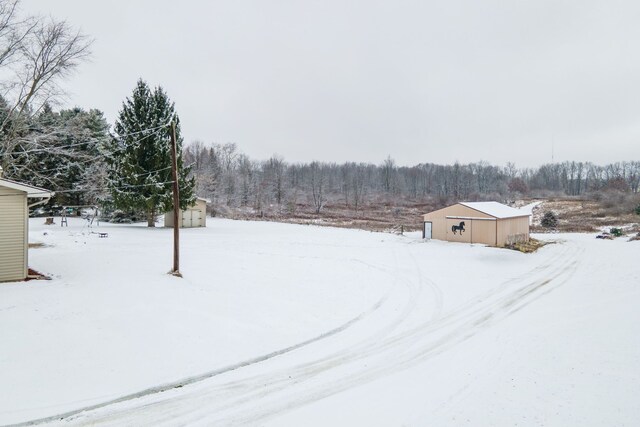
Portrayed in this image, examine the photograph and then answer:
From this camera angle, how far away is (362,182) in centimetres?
10738

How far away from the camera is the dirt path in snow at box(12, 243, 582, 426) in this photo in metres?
6.79

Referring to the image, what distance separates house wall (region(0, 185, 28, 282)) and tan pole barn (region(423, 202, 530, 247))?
1131 inches

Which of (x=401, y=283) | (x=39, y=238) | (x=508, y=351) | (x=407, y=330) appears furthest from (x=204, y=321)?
(x=39, y=238)

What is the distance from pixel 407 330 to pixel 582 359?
4.57 meters

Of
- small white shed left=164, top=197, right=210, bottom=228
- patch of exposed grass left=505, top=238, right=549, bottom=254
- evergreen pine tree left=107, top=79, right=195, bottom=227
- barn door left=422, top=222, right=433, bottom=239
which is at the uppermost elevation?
evergreen pine tree left=107, top=79, right=195, bottom=227

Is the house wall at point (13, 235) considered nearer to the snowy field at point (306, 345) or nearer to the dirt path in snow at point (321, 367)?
the snowy field at point (306, 345)

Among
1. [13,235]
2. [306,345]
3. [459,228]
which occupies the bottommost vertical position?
[306,345]

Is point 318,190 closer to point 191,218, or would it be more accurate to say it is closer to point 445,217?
point 191,218

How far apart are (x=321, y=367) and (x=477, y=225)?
25497 mm

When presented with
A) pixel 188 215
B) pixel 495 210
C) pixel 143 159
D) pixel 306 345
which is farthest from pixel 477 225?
pixel 143 159

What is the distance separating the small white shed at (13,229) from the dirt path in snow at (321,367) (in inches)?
341

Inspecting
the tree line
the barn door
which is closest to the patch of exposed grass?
the barn door

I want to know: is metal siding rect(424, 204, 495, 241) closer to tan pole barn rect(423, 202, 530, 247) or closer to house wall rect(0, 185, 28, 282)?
tan pole barn rect(423, 202, 530, 247)

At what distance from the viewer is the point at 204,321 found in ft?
37.9
